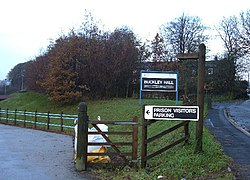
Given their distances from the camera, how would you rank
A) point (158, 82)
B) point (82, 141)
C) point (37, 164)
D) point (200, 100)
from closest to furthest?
point (200, 100) < point (82, 141) < point (37, 164) < point (158, 82)

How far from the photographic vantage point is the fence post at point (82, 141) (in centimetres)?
918

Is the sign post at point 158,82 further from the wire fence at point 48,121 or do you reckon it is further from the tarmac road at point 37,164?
the tarmac road at point 37,164

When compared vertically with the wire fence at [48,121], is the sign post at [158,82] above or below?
above

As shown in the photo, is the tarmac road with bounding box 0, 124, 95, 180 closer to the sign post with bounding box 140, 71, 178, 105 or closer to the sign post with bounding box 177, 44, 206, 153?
the sign post with bounding box 177, 44, 206, 153

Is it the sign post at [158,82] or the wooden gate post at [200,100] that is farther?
the sign post at [158,82]

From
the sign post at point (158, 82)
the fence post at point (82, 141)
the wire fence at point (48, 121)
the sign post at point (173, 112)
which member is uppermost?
the sign post at point (158, 82)

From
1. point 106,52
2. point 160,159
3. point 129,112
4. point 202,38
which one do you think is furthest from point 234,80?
point 160,159

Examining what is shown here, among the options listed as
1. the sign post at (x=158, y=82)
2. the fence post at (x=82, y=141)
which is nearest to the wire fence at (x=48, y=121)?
Result: the sign post at (x=158, y=82)

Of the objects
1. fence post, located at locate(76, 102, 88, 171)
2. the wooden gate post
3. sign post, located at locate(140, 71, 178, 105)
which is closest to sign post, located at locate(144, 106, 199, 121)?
Answer: the wooden gate post

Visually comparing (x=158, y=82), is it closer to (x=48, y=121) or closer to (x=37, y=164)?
(x=48, y=121)

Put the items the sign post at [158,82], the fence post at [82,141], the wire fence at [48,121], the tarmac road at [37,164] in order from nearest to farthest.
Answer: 1. the tarmac road at [37,164]
2. the fence post at [82,141]
3. the sign post at [158,82]
4. the wire fence at [48,121]

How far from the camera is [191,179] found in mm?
7348

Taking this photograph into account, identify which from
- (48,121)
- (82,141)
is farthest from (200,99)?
(48,121)

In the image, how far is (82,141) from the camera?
30.3ft
